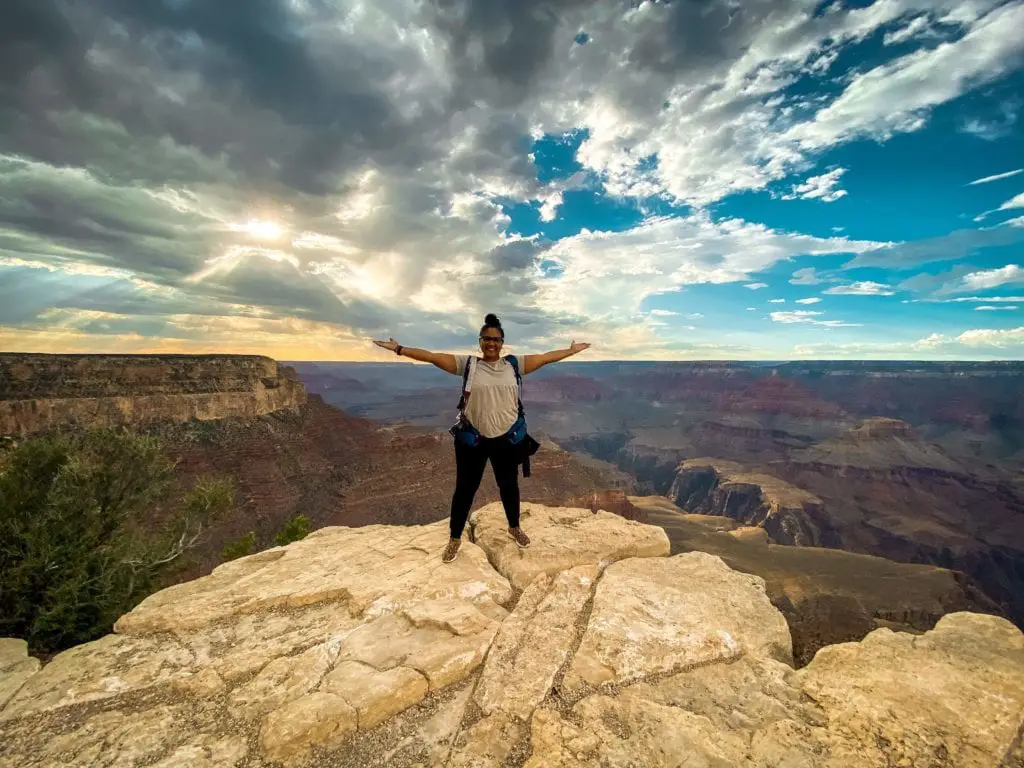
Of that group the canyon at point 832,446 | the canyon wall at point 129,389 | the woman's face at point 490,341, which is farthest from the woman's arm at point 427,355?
the canyon at point 832,446

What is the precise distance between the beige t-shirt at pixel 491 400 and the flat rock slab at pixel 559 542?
1560 millimetres

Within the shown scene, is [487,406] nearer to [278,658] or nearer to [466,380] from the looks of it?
[466,380]

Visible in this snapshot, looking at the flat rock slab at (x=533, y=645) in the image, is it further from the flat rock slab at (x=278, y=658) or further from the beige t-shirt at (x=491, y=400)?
the beige t-shirt at (x=491, y=400)

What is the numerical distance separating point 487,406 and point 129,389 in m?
41.6

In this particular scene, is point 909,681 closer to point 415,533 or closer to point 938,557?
point 415,533

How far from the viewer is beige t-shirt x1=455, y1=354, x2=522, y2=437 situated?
4.52 metres

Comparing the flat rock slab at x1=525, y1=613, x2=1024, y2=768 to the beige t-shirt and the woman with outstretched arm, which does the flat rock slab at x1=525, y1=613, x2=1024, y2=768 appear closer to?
the woman with outstretched arm

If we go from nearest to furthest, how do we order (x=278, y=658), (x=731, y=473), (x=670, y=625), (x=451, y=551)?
Result: (x=278, y=658), (x=670, y=625), (x=451, y=551), (x=731, y=473)

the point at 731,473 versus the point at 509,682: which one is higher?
the point at 509,682

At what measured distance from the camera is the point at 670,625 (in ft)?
12.0

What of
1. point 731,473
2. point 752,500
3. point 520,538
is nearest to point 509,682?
point 520,538

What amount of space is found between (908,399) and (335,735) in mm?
169222

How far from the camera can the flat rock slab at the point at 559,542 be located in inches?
190

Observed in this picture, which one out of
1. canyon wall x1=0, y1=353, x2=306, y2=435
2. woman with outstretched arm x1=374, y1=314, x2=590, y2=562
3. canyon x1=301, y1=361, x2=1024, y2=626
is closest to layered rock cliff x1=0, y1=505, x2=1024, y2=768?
woman with outstretched arm x1=374, y1=314, x2=590, y2=562
